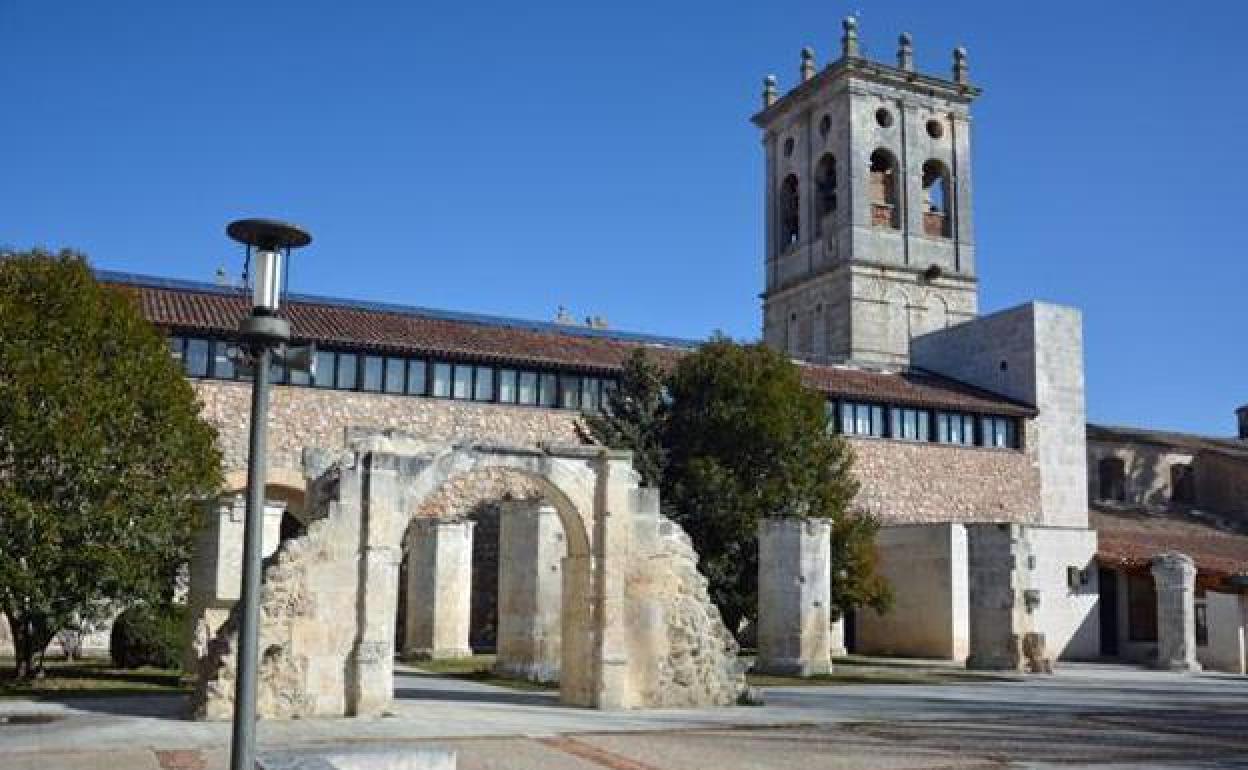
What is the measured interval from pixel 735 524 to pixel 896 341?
23729 mm

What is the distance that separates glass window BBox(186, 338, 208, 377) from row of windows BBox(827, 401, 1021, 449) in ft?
62.6

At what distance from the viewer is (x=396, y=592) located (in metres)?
17.3

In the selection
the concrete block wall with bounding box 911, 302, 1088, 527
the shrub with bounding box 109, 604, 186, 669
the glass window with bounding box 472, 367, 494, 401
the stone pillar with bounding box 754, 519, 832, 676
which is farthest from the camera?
the concrete block wall with bounding box 911, 302, 1088, 527

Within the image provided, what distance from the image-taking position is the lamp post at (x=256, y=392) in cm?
762

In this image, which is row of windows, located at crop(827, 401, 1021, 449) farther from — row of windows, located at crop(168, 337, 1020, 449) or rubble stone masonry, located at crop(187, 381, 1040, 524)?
rubble stone masonry, located at crop(187, 381, 1040, 524)

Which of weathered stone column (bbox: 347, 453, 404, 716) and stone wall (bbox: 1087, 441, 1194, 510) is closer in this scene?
weathered stone column (bbox: 347, 453, 404, 716)

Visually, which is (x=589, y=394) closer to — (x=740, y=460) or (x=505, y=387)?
(x=505, y=387)

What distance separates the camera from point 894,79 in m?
55.1

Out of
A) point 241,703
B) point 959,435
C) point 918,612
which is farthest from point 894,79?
point 241,703

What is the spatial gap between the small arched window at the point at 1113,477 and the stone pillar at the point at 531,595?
3392cm

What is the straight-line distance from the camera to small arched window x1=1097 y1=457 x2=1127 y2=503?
2037 inches

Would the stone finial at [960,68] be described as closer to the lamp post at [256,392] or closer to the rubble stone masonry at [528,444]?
the rubble stone masonry at [528,444]

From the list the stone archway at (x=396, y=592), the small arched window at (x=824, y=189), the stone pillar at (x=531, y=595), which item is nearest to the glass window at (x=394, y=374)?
the stone pillar at (x=531, y=595)

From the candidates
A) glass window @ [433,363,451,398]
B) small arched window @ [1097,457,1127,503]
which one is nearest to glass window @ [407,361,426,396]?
glass window @ [433,363,451,398]
